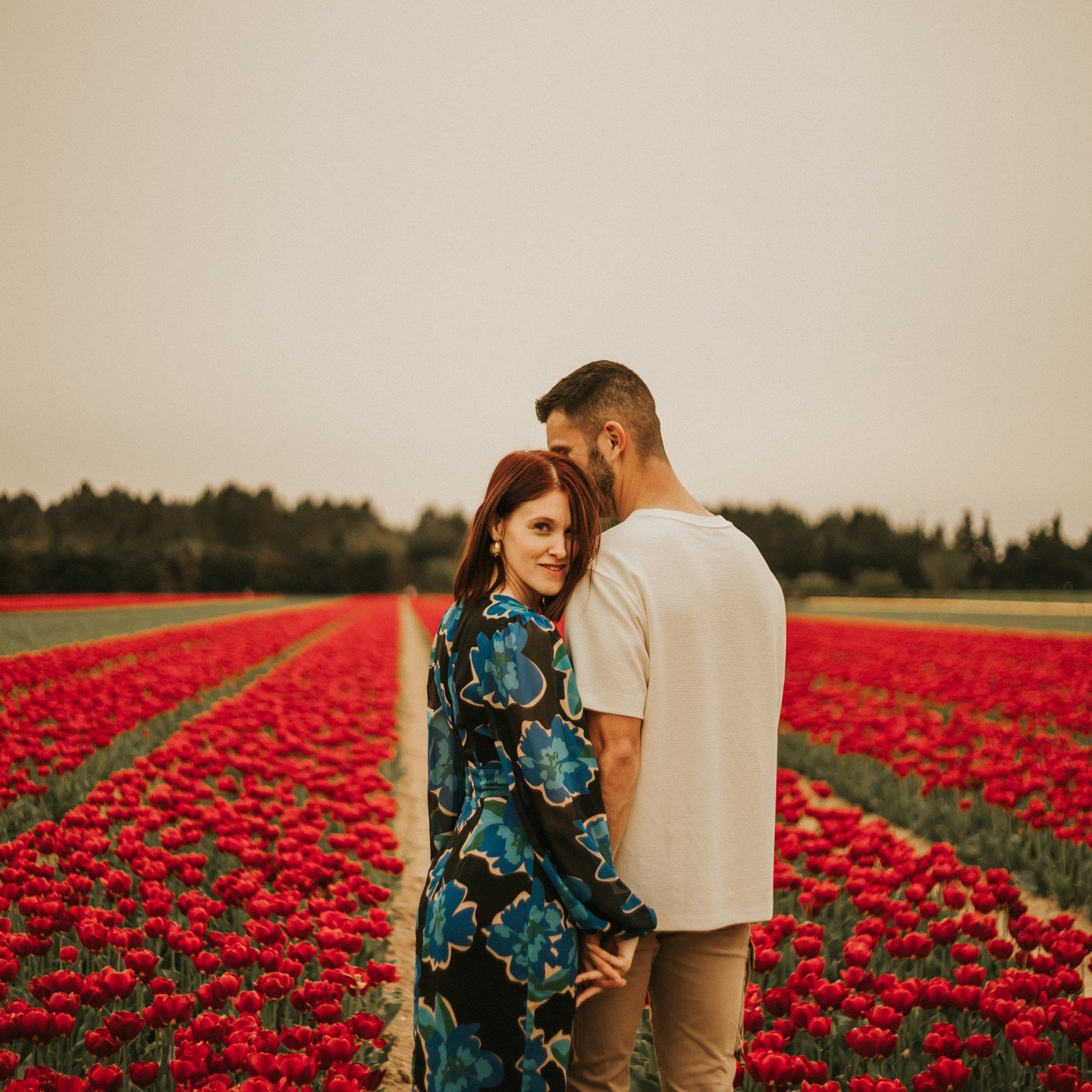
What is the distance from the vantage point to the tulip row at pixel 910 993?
2666 mm

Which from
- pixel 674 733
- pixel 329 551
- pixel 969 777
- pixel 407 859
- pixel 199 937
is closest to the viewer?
pixel 674 733

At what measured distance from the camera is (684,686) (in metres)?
1.96

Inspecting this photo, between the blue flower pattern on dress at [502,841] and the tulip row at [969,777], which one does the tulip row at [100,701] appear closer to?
the blue flower pattern on dress at [502,841]

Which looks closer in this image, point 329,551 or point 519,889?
point 519,889

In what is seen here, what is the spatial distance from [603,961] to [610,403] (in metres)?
1.21

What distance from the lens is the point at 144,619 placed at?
90.7 feet

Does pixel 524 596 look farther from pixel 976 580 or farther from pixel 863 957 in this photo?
pixel 976 580

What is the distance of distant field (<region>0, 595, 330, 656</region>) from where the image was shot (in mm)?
16719

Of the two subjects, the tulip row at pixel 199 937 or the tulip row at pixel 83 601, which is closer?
the tulip row at pixel 199 937

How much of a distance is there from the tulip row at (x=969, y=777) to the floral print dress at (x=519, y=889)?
392cm

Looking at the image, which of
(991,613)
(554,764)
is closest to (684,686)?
(554,764)

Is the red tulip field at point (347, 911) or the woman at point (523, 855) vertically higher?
the woman at point (523, 855)

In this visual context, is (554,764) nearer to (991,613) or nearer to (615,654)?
(615,654)

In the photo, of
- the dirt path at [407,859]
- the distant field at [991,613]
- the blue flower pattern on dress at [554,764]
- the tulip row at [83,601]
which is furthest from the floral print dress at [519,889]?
the tulip row at [83,601]
